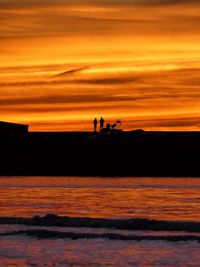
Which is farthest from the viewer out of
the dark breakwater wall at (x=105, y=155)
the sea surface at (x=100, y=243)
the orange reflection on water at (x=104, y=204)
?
the dark breakwater wall at (x=105, y=155)

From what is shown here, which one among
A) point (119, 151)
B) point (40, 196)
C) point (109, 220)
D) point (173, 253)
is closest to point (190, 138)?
point (119, 151)

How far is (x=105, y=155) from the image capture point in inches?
4813

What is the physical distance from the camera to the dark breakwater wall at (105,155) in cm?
11944

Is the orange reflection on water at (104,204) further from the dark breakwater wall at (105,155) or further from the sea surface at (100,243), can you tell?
the dark breakwater wall at (105,155)

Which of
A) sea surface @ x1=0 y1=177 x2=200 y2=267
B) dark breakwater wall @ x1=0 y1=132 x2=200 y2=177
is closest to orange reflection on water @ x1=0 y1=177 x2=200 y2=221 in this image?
sea surface @ x1=0 y1=177 x2=200 y2=267

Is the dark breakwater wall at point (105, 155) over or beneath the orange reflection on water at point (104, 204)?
over

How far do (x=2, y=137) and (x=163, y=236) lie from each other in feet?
316

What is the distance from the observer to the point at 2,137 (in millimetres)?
130375

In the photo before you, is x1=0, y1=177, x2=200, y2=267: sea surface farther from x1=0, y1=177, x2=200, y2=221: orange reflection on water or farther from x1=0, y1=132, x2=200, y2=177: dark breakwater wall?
x1=0, y1=132, x2=200, y2=177: dark breakwater wall

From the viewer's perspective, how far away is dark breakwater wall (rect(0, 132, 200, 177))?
392 feet

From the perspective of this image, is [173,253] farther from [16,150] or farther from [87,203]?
[16,150]

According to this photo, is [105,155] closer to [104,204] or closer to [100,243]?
[104,204]

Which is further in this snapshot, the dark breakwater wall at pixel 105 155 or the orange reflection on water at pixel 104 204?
the dark breakwater wall at pixel 105 155

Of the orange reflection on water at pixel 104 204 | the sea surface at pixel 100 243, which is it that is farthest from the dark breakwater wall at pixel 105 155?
the sea surface at pixel 100 243
